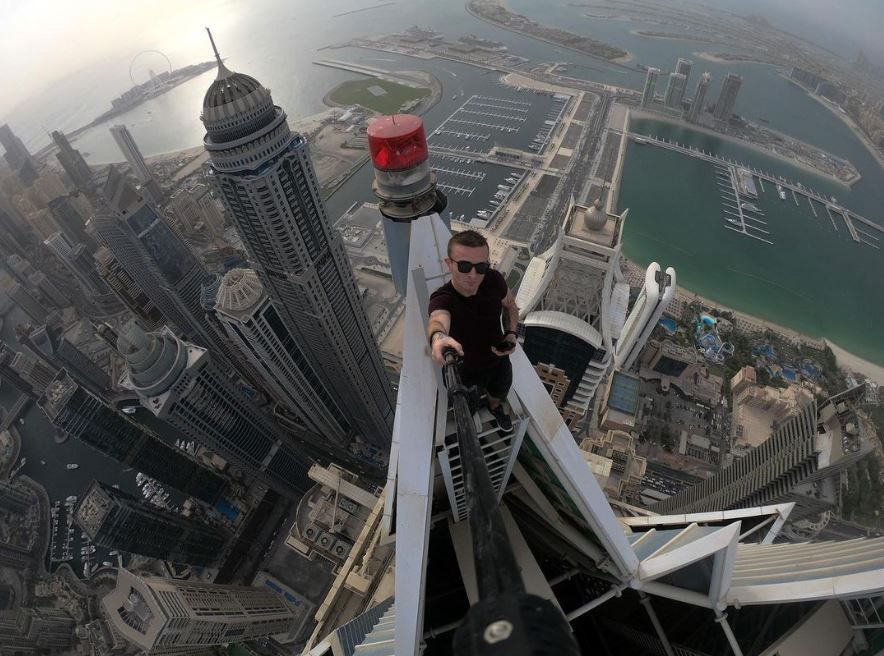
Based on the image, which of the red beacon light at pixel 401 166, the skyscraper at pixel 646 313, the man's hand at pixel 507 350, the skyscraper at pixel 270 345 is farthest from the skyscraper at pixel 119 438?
the skyscraper at pixel 646 313

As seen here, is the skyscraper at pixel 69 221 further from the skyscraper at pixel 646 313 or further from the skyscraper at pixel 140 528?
the skyscraper at pixel 646 313

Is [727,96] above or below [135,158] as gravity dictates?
below

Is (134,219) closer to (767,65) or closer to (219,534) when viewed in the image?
(219,534)

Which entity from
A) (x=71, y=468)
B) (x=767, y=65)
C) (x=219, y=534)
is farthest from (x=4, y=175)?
(x=767, y=65)

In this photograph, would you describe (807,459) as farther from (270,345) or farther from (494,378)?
(270,345)

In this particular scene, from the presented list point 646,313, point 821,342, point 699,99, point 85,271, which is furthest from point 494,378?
point 699,99

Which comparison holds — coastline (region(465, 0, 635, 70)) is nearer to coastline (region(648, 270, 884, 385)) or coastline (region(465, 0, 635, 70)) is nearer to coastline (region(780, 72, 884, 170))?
coastline (region(780, 72, 884, 170))

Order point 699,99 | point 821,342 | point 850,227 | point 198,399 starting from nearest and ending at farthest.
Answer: point 198,399
point 821,342
point 850,227
point 699,99
